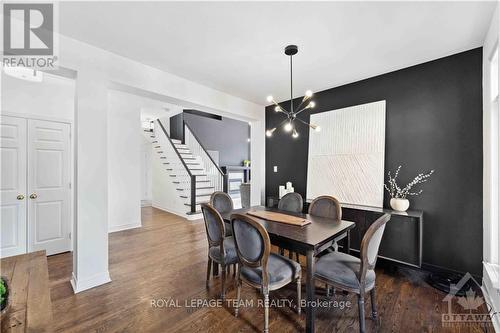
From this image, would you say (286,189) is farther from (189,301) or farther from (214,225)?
(189,301)

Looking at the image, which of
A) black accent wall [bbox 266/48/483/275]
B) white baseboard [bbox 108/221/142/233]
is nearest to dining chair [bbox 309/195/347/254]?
black accent wall [bbox 266/48/483/275]

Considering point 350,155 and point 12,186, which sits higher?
point 350,155

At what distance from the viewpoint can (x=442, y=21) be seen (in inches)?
80.6

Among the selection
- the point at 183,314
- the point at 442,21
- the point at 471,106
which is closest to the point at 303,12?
the point at 442,21

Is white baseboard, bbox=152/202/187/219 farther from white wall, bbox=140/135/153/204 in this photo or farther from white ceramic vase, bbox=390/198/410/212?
white ceramic vase, bbox=390/198/410/212

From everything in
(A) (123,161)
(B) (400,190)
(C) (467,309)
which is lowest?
(C) (467,309)

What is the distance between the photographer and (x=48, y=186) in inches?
129

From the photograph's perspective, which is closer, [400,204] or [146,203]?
[400,204]

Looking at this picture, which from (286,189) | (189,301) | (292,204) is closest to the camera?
(189,301)

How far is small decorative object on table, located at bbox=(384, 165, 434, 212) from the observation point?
2.84 metres

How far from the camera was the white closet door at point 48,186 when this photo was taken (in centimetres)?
314

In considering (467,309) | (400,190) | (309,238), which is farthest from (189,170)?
(467,309)

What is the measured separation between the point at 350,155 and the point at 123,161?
459 centimetres

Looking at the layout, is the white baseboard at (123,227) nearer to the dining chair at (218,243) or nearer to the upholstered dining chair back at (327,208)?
the dining chair at (218,243)
